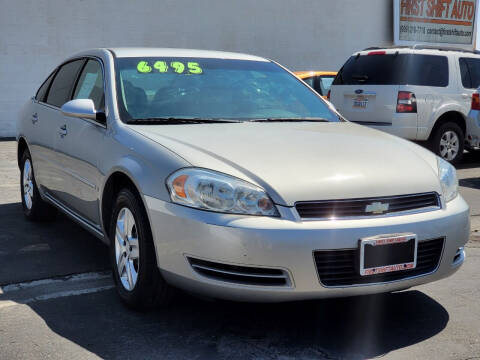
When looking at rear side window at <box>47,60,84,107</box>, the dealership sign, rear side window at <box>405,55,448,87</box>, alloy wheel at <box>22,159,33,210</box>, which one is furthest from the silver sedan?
the dealership sign

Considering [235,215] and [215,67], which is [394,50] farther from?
[235,215]

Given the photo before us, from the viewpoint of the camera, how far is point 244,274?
337cm

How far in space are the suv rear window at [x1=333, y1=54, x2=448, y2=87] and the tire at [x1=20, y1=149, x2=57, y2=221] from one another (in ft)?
18.3

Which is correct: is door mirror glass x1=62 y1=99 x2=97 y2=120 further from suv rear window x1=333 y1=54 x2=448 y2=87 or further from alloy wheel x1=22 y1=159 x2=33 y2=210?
suv rear window x1=333 y1=54 x2=448 y2=87

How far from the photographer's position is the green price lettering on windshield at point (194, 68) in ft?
16.0

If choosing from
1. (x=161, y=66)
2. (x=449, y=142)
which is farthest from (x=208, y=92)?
(x=449, y=142)

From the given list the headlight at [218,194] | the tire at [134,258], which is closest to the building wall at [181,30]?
the tire at [134,258]

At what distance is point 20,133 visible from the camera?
6.53m

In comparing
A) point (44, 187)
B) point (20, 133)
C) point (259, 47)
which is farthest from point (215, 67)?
point (259, 47)

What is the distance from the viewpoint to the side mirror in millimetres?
4445

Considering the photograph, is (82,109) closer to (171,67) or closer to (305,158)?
(171,67)

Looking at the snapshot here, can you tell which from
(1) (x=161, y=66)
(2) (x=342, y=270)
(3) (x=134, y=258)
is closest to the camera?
(2) (x=342, y=270)

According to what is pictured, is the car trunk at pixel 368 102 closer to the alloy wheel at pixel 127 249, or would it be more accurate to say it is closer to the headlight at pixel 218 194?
the alloy wheel at pixel 127 249

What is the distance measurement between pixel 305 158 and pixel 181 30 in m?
13.6
